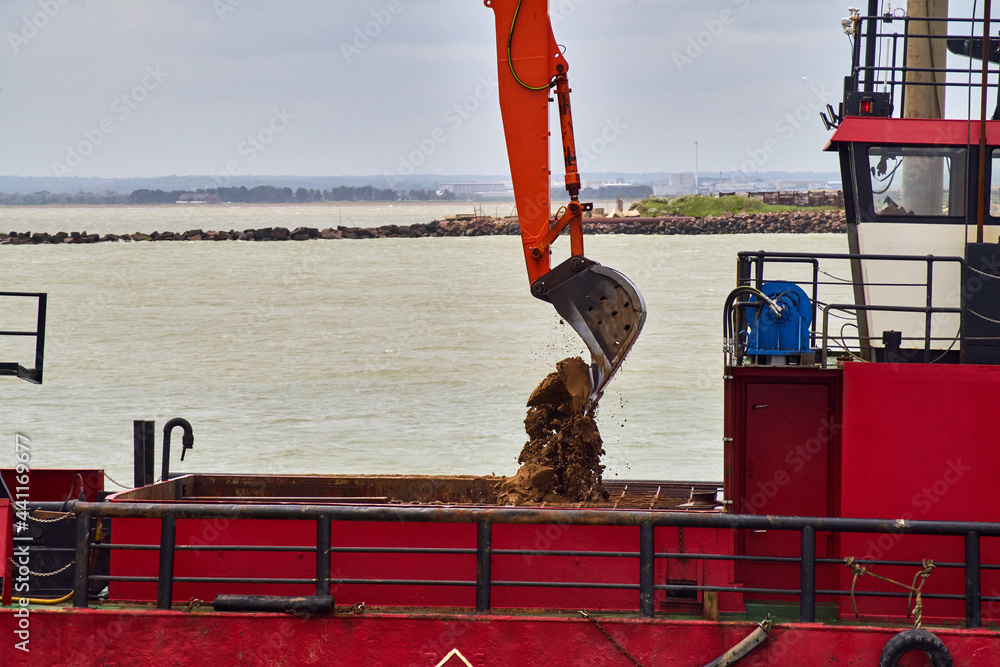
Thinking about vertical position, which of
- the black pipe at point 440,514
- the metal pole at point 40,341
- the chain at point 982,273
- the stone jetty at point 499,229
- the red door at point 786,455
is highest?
the stone jetty at point 499,229

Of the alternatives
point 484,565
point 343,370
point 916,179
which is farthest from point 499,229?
point 484,565

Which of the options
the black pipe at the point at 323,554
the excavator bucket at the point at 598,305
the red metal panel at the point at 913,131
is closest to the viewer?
the black pipe at the point at 323,554

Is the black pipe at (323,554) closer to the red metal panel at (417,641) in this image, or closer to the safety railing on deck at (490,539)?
the safety railing on deck at (490,539)

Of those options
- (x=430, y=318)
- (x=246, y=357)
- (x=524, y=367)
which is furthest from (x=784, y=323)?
(x=430, y=318)

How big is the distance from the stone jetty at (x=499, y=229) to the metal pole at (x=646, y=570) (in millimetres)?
74475

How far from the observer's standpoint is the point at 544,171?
7742 mm

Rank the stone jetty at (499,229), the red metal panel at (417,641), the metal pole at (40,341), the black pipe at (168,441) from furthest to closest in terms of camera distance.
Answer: the stone jetty at (499,229), the black pipe at (168,441), the metal pole at (40,341), the red metal panel at (417,641)

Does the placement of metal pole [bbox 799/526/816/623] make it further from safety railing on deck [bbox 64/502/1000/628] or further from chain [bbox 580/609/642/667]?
chain [bbox 580/609/642/667]

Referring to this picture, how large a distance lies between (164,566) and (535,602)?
2.31 meters

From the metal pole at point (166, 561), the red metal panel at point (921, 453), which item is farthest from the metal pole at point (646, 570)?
the metal pole at point (166, 561)

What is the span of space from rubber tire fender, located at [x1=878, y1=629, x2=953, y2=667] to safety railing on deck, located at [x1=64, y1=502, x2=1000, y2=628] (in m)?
0.23

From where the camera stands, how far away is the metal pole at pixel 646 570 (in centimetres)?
628

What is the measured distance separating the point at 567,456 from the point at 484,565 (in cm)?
173

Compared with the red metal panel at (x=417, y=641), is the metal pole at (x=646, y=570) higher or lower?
higher
